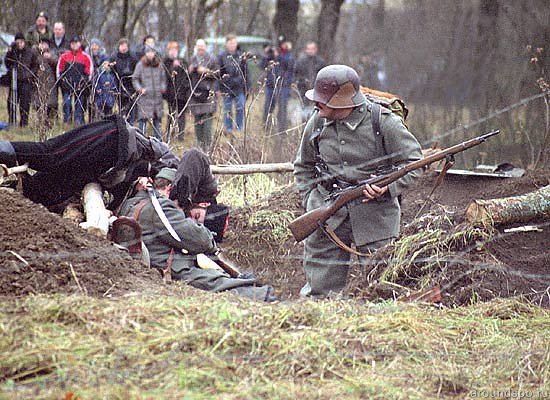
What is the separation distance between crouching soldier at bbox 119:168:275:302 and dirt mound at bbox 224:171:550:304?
0.83 meters

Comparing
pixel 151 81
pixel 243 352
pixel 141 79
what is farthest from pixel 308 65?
pixel 243 352

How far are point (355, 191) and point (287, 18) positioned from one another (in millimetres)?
18463

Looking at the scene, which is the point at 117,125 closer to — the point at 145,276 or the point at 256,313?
the point at 145,276

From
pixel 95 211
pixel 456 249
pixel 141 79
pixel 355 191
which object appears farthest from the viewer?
pixel 141 79

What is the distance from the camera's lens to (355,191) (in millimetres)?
6480

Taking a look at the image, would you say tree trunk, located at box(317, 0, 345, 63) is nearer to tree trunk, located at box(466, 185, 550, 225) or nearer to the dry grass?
tree trunk, located at box(466, 185, 550, 225)

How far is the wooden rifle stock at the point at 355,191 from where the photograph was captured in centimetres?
642

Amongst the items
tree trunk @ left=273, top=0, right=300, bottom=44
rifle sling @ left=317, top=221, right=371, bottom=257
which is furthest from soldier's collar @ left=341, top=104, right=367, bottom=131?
tree trunk @ left=273, top=0, right=300, bottom=44

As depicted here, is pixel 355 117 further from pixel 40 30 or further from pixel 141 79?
pixel 40 30

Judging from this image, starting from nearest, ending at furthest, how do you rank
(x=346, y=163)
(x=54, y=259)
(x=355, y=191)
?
(x=54, y=259), (x=355, y=191), (x=346, y=163)

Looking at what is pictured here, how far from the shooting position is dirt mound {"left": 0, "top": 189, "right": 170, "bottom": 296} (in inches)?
192

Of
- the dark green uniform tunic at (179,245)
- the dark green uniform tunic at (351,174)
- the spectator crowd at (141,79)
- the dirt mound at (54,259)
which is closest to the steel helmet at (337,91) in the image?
the dark green uniform tunic at (351,174)

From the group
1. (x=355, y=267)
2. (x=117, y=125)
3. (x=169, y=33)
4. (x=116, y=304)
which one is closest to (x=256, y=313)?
(x=116, y=304)

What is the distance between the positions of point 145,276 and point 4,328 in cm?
171
